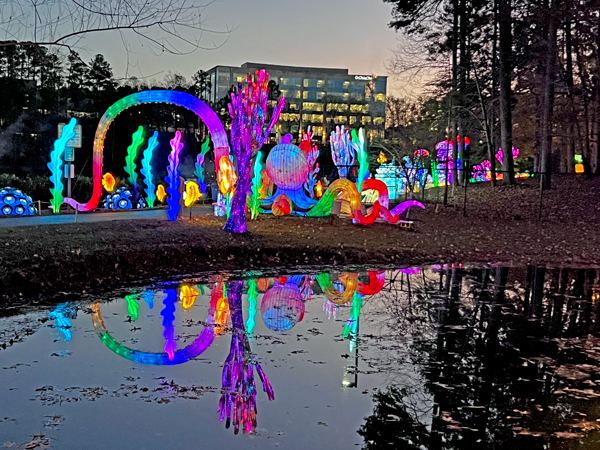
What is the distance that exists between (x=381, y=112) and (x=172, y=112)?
317ft

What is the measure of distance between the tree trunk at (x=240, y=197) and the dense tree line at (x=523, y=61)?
1529 centimetres

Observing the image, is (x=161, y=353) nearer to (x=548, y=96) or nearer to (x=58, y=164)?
(x=58, y=164)

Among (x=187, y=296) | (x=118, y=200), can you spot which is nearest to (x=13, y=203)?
(x=118, y=200)

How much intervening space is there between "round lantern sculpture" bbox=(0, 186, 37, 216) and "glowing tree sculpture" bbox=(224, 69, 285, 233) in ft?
30.4

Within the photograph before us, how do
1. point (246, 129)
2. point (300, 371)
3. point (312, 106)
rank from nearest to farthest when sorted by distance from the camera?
point (300, 371) < point (246, 129) < point (312, 106)

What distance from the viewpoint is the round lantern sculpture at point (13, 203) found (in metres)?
21.4

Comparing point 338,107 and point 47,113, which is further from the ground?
point 338,107

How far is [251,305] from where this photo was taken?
9.28m

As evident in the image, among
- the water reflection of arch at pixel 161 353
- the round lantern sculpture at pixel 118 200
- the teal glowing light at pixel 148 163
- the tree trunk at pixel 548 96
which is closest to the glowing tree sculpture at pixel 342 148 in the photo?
the teal glowing light at pixel 148 163

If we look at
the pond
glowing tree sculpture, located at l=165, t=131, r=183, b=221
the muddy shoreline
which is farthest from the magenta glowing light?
the pond

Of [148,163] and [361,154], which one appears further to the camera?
[148,163]

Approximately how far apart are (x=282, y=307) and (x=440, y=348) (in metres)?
2.73

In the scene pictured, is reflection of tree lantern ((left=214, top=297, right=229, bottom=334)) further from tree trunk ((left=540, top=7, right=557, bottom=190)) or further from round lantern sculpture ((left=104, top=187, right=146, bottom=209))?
tree trunk ((left=540, top=7, right=557, bottom=190))

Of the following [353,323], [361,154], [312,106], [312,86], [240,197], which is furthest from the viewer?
[312,106]
